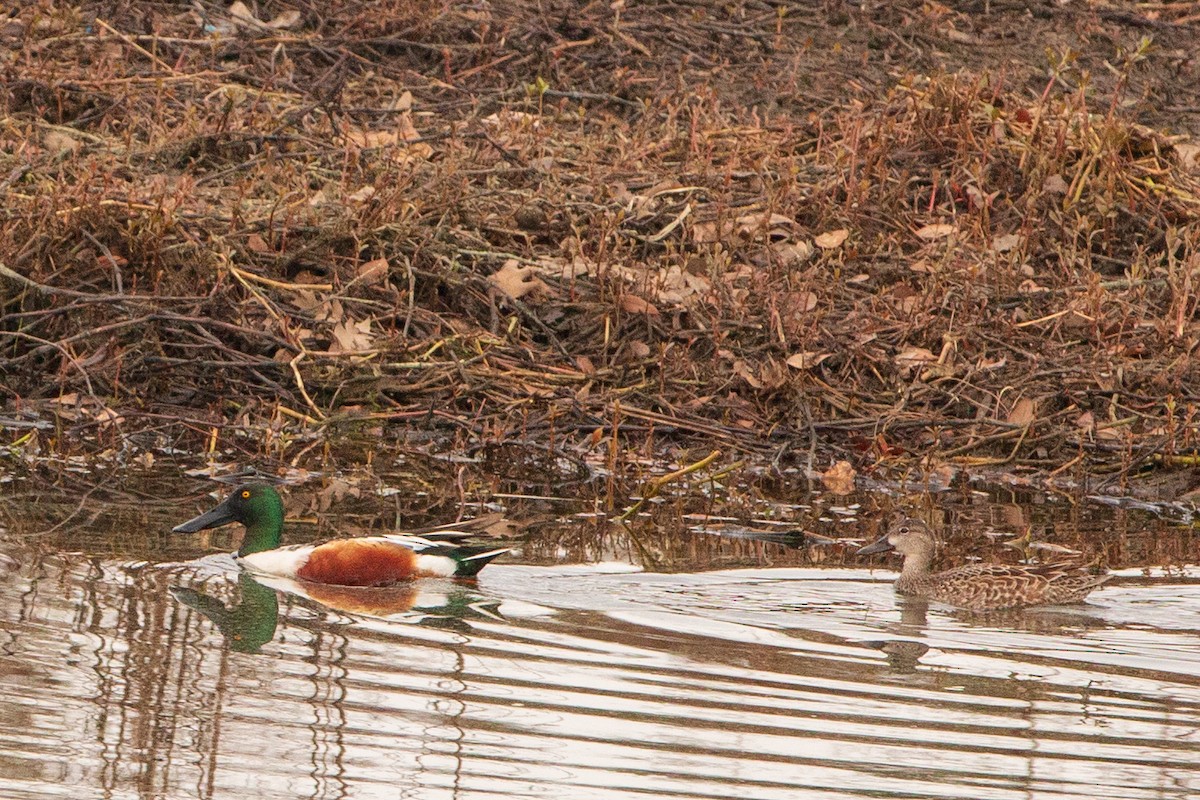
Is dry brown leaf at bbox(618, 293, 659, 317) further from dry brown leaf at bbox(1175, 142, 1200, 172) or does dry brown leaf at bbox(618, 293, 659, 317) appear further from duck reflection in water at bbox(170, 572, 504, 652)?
dry brown leaf at bbox(1175, 142, 1200, 172)

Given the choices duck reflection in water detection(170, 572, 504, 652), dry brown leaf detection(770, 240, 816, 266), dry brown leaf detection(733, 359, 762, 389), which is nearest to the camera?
duck reflection in water detection(170, 572, 504, 652)

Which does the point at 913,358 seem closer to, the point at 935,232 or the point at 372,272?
the point at 935,232

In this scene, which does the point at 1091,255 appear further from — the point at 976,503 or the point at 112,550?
the point at 112,550

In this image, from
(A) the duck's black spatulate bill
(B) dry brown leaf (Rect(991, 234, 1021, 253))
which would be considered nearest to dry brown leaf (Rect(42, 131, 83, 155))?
(A) the duck's black spatulate bill

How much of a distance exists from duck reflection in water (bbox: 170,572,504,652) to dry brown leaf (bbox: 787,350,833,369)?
10.2 feet

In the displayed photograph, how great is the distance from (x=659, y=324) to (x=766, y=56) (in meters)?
5.09

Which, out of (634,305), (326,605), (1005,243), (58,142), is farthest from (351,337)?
(1005,243)

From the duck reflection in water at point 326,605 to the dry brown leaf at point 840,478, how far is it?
251 cm

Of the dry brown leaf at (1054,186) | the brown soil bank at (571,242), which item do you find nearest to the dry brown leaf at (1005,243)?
→ the brown soil bank at (571,242)

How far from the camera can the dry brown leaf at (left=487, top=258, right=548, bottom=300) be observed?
1066 centimetres

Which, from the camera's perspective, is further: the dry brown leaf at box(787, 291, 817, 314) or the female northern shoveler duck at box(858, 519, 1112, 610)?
the dry brown leaf at box(787, 291, 817, 314)

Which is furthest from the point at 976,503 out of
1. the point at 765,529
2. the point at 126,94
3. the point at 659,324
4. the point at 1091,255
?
the point at 126,94

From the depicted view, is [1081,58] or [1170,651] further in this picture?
[1081,58]

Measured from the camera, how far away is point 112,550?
7.57 metres
